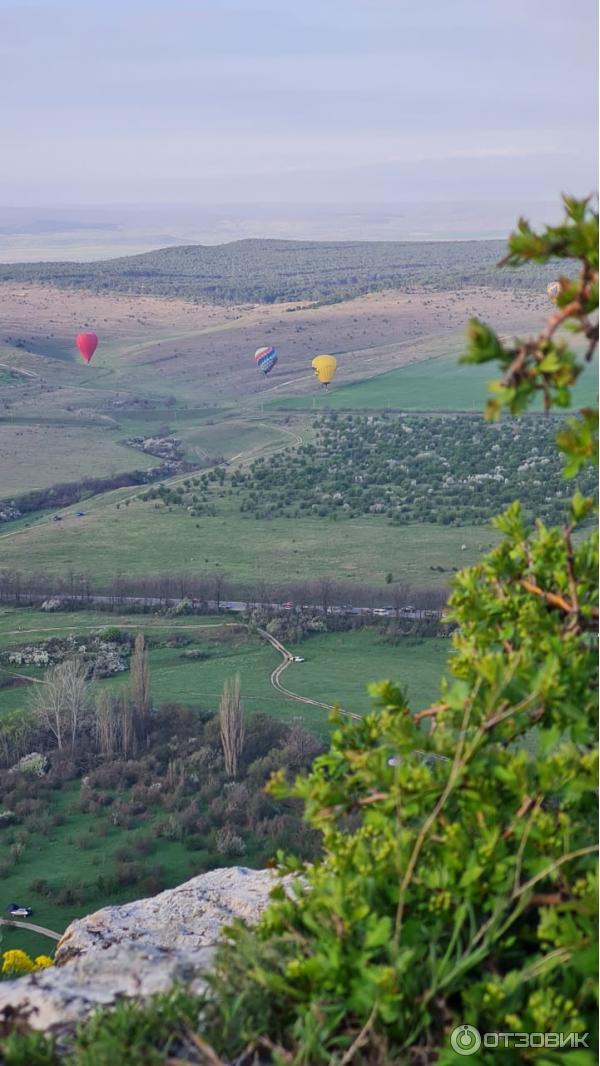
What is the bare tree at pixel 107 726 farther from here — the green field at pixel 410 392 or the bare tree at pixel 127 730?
the green field at pixel 410 392

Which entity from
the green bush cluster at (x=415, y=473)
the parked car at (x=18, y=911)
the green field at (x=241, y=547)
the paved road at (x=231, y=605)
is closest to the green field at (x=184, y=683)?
the parked car at (x=18, y=911)

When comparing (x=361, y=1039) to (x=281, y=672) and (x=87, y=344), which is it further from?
(x=87, y=344)

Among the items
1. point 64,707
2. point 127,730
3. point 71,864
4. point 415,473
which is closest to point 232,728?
point 127,730

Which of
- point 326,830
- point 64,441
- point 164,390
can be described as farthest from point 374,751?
point 164,390

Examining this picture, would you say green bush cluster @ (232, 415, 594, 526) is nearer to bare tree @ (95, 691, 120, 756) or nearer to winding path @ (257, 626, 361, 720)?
winding path @ (257, 626, 361, 720)

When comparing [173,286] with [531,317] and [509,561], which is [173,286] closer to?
[531,317]
